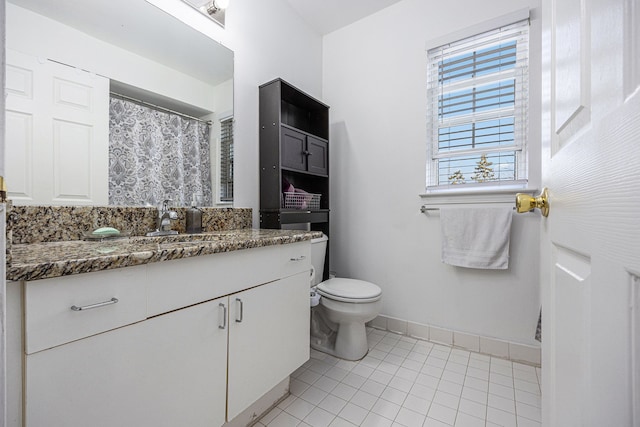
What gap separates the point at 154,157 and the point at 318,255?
1.19 m

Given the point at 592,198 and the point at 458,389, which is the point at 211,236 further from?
the point at 458,389

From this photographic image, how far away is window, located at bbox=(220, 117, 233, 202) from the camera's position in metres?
1.67

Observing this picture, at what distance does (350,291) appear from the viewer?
1.76 meters

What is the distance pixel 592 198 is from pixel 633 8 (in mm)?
191

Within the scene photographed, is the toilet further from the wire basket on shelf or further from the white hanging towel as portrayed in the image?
the white hanging towel

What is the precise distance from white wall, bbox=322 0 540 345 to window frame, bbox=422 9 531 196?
0.17 feet

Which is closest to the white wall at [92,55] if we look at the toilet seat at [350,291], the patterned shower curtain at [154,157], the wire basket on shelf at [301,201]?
the patterned shower curtain at [154,157]

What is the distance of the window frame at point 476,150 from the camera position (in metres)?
1.72

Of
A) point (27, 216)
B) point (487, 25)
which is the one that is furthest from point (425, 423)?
point (487, 25)

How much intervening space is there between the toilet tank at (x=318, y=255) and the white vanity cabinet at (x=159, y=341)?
2.17ft

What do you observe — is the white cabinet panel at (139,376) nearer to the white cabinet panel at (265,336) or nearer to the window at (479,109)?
the white cabinet panel at (265,336)

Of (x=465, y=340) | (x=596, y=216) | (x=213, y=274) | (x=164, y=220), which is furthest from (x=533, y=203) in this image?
(x=465, y=340)

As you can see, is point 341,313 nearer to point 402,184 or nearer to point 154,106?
point 402,184

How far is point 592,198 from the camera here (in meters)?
0.33
